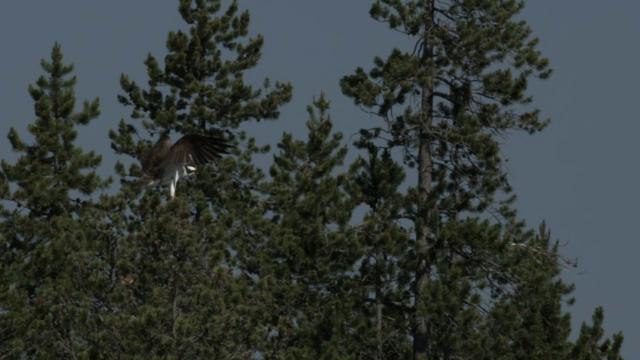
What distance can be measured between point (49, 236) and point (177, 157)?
356cm

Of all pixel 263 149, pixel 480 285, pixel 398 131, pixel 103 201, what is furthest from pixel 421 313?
pixel 263 149

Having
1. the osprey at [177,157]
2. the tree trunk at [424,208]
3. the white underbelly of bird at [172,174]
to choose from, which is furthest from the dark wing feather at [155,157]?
the tree trunk at [424,208]

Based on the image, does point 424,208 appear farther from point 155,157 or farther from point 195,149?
point 155,157

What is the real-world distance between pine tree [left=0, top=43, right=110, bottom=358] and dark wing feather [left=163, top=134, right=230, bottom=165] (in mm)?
1989

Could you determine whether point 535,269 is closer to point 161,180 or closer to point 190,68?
point 161,180

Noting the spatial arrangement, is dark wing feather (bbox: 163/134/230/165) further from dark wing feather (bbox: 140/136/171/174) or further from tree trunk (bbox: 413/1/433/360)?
tree trunk (bbox: 413/1/433/360)

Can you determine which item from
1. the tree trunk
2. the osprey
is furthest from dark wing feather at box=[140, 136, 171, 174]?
the tree trunk

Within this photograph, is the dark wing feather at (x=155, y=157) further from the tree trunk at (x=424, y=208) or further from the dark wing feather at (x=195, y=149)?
the tree trunk at (x=424, y=208)

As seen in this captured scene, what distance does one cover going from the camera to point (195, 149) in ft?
119

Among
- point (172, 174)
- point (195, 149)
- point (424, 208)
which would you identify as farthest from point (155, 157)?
point (424, 208)

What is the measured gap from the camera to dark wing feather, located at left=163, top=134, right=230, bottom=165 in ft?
118

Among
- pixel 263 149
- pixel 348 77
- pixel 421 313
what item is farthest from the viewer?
pixel 263 149

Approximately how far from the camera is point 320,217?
3650 centimetres

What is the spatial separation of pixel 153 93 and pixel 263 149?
3279mm
